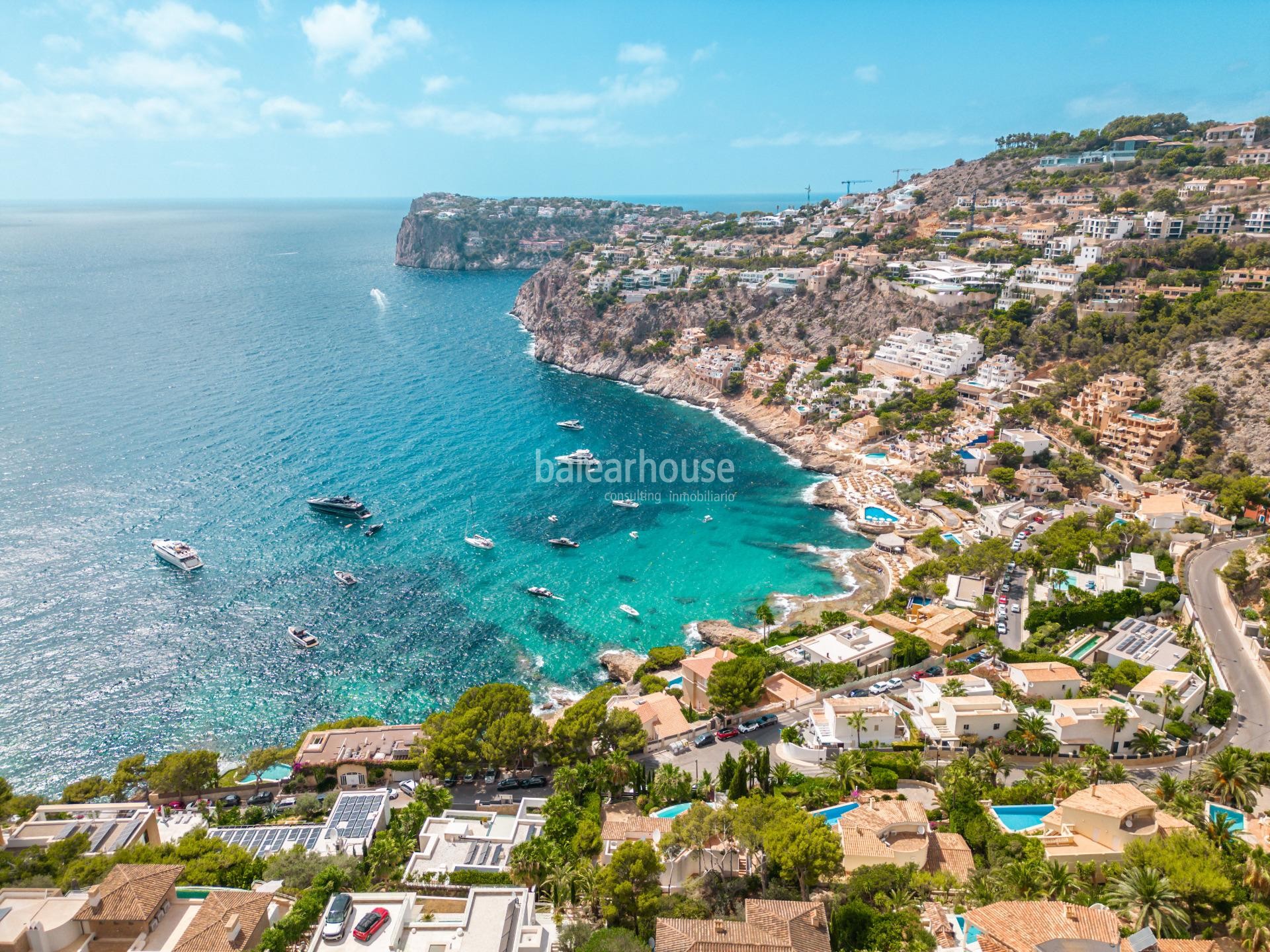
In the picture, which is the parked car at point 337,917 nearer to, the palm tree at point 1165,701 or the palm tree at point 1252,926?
the palm tree at point 1252,926

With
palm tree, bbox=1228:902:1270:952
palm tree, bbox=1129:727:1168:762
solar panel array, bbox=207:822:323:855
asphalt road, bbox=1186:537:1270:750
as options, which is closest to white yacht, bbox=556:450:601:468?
asphalt road, bbox=1186:537:1270:750

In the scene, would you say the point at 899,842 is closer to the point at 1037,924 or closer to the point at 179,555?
the point at 1037,924

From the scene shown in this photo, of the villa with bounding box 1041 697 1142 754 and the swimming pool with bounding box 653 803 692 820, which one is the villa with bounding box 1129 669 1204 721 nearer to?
the villa with bounding box 1041 697 1142 754

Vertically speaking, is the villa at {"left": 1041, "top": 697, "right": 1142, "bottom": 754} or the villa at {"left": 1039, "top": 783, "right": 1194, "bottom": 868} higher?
the villa at {"left": 1039, "top": 783, "right": 1194, "bottom": 868}

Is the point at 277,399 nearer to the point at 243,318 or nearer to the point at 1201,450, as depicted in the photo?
the point at 243,318

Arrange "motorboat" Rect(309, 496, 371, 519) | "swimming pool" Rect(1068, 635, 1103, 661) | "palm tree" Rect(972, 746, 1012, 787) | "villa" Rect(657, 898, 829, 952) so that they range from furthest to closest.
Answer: "motorboat" Rect(309, 496, 371, 519), "swimming pool" Rect(1068, 635, 1103, 661), "palm tree" Rect(972, 746, 1012, 787), "villa" Rect(657, 898, 829, 952)

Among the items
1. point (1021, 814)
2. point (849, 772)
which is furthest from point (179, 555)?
point (1021, 814)

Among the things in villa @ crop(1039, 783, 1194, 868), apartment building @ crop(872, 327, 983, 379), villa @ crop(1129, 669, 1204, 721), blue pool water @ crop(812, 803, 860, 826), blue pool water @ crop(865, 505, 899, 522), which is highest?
apartment building @ crop(872, 327, 983, 379)

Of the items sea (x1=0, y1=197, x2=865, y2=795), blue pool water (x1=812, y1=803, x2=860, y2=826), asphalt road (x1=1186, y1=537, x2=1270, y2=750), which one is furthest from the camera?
sea (x1=0, y1=197, x2=865, y2=795)

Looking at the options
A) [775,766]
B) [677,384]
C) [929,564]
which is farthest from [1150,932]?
[677,384]
